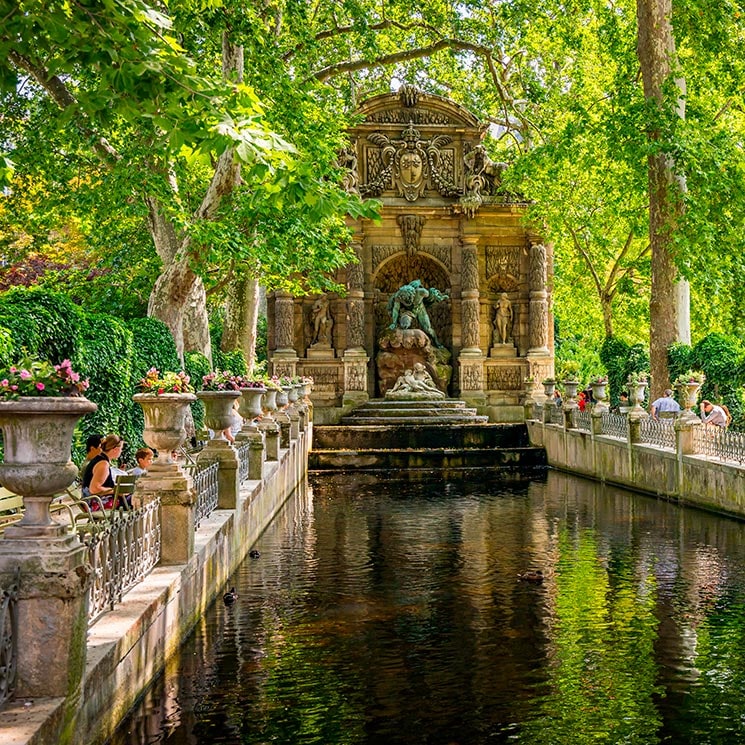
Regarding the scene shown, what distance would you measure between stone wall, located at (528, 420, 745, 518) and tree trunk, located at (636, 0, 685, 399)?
216cm

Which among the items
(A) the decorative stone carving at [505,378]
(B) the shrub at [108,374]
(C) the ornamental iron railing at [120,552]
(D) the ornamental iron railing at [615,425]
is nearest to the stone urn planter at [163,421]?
(C) the ornamental iron railing at [120,552]

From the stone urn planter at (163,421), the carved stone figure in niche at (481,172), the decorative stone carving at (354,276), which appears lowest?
the stone urn planter at (163,421)

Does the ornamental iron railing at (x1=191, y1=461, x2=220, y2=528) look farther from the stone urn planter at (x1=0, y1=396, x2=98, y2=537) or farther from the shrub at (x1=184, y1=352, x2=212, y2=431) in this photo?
the shrub at (x1=184, y1=352, x2=212, y2=431)

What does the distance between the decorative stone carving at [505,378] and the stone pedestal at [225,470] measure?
21.2 m

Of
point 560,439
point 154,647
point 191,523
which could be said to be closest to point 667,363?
point 560,439

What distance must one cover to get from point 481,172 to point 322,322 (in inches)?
257

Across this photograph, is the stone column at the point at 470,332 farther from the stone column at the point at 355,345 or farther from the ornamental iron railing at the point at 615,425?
the ornamental iron railing at the point at 615,425

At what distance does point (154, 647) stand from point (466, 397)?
81.0 feet

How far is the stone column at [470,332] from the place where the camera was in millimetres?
32000

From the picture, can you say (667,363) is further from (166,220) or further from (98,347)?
(98,347)

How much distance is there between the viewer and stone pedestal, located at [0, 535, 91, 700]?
5441mm

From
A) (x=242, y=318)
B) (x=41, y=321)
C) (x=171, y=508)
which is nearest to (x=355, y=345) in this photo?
(x=242, y=318)

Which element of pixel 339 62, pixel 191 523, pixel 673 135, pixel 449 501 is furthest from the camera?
pixel 339 62

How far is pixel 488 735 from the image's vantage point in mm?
6441
